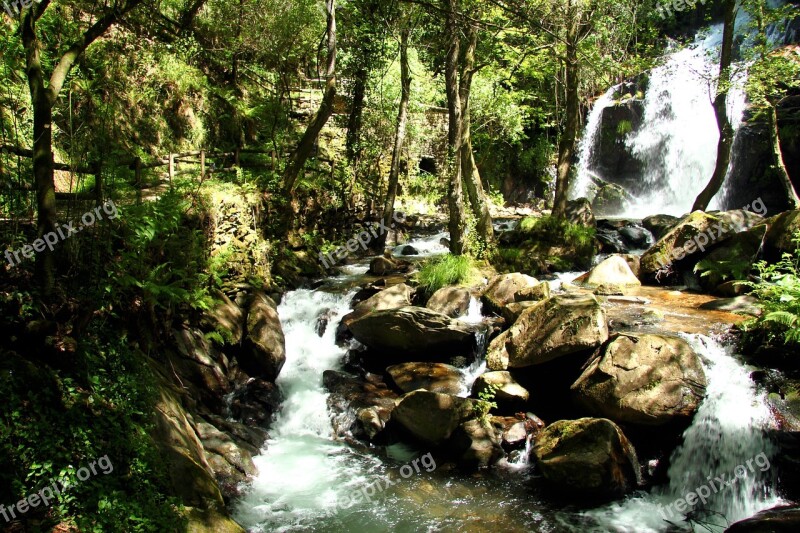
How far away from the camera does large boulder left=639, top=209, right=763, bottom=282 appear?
1098 cm

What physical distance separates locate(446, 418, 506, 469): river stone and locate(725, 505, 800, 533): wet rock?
2761 millimetres

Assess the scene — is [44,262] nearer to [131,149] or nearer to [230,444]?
[230,444]

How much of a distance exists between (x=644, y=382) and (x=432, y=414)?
2.75m

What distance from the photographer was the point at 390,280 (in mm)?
12133

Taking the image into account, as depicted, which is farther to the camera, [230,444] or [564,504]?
[230,444]

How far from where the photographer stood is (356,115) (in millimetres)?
16969

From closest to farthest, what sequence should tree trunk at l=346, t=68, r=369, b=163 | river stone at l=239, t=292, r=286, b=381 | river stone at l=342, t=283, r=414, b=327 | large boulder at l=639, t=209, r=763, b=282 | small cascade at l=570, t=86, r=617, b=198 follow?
river stone at l=239, t=292, r=286, b=381 < river stone at l=342, t=283, r=414, b=327 < large boulder at l=639, t=209, r=763, b=282 < tree trunk at l=346, t=68, r=369, b=163 < small cascade at l=570, t=86, r=617, b=198

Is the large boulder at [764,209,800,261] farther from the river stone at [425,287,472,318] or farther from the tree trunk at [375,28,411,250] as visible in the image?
the tree trunk at [375,28,411,250]

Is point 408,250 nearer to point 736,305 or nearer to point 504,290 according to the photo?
point 504,290

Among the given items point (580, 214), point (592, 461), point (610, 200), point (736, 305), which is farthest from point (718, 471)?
point (610, 200)

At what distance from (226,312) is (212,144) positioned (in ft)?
31.5

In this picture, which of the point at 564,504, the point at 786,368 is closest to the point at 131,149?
the point at 564,504

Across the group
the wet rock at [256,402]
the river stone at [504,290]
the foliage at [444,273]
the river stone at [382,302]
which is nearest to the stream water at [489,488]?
the wet rock at [256,402]

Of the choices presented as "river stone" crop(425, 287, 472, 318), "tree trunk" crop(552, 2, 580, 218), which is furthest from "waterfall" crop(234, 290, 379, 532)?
"tree trunk" crop(552, 2, 580, 218)
